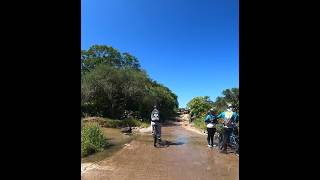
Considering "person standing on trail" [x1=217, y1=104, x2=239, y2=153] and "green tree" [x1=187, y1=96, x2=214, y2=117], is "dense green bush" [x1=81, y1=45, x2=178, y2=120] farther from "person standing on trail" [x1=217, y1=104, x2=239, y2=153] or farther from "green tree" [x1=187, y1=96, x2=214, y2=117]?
"person standing on trail" [x1=217, y1=104, x2=239, y2=153]

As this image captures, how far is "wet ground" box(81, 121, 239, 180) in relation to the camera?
8.18m

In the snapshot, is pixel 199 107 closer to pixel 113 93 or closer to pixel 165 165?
pixel 113 93

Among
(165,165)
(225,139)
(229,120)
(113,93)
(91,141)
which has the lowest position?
(165,165)

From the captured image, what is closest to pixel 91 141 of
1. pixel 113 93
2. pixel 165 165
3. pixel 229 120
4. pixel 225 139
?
pixel 165 165

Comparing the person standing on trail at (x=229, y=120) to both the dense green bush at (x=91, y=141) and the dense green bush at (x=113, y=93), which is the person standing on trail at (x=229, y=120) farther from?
the dense green bush at (x=113, y=93)

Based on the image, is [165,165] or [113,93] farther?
[113,93]

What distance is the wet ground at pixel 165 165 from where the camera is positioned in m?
8.18

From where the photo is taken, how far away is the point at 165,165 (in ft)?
30.7
